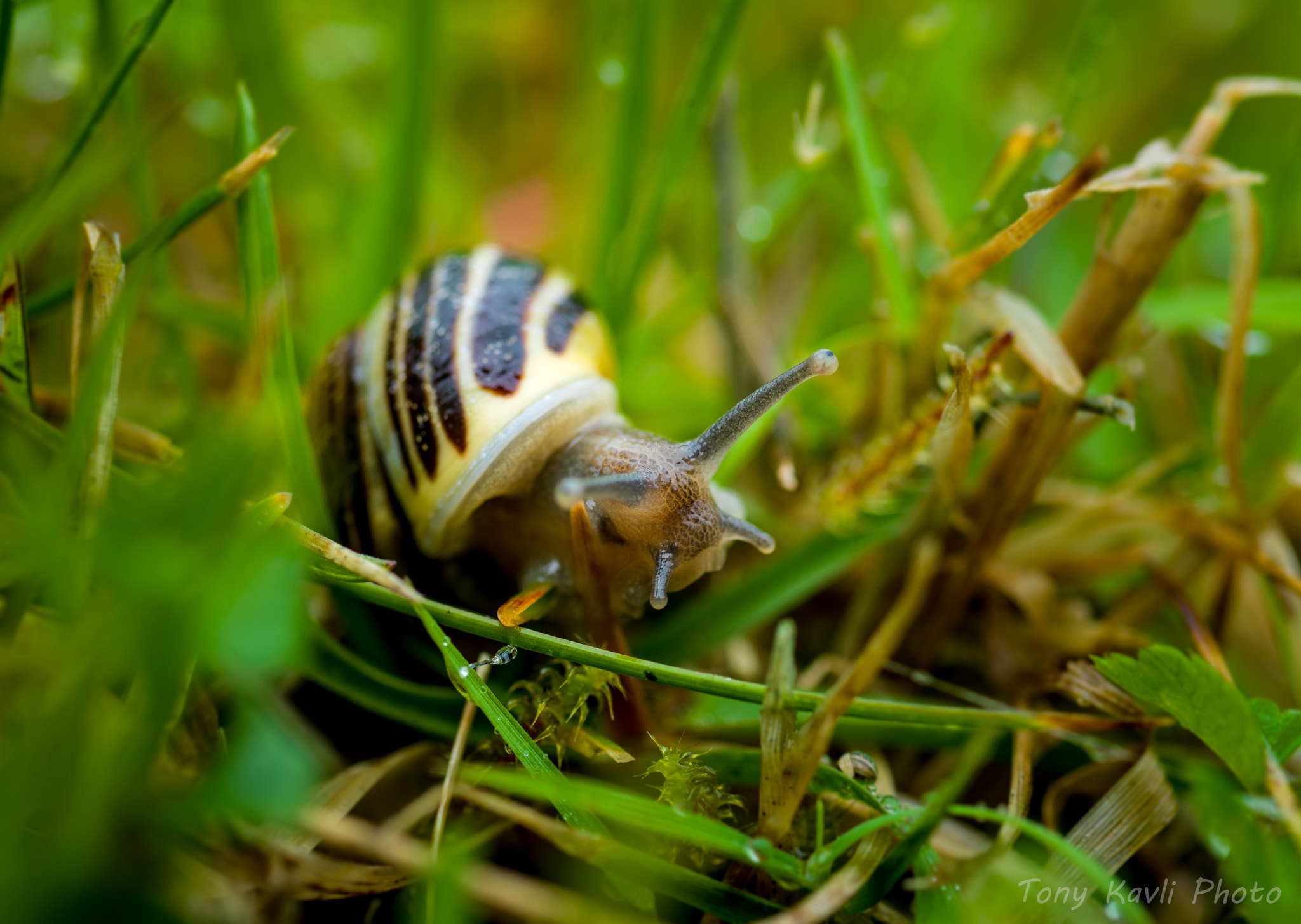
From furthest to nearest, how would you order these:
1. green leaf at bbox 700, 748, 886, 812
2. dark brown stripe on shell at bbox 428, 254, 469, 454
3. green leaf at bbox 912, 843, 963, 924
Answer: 1. dark brown stripe on shell at bbox 428, 254, 469, 454
2. green leaf at bbox 700, 748, 886, 812
3. green leaf at bbox 912, 843, 963, 924

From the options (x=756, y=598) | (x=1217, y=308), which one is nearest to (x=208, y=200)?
(x=756, y=598)

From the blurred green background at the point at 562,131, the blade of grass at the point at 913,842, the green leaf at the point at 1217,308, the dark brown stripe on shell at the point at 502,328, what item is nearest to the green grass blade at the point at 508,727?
the blade of grass at the point at 913,842

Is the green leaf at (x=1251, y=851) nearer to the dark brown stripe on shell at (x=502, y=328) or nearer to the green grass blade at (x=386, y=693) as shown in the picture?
the green grass blade at (x=386, y=693)

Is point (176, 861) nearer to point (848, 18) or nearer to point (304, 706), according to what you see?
point (304, 706)

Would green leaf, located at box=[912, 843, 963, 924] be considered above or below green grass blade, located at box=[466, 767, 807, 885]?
below

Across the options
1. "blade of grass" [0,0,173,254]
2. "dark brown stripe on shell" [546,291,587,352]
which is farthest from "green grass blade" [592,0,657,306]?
"blade of grass" [0,0,173,254]

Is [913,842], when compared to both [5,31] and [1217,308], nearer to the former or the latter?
[1217,308]

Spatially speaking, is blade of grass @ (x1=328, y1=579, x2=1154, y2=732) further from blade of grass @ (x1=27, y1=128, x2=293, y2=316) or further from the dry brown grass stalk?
blade of grass @ (x1=27, y1=128, x2=293, y2=316)
